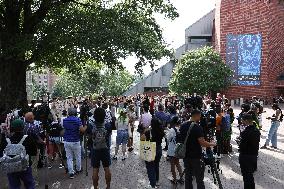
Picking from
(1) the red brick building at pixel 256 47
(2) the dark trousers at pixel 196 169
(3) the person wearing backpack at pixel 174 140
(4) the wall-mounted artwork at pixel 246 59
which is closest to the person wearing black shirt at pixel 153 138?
(3) the person wearing backpack at pixel 174 140

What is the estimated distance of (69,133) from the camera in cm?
962

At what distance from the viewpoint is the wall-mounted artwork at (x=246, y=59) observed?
53.1 metres

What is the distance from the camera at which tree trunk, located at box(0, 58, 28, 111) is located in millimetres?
16547

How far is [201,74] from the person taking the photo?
4722cm

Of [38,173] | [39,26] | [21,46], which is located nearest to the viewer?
[38,173]

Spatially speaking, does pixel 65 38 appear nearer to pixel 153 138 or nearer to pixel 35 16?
pixel 35 16

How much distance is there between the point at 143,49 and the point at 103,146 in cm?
845

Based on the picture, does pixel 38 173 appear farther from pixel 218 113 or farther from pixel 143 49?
pixel 143 49

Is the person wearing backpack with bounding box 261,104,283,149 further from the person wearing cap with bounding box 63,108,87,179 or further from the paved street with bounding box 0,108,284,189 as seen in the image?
the person wearing cap with bounding box 63,108,87,179

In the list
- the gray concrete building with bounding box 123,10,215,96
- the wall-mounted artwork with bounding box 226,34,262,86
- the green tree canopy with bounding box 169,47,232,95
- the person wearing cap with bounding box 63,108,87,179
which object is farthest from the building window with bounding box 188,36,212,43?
the person wearing cap with bounding box 63,108,87,179

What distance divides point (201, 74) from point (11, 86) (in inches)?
1304

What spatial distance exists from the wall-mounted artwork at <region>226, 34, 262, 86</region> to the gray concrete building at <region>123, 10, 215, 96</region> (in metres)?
17.9

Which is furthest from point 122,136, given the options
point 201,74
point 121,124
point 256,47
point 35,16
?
point 256,47

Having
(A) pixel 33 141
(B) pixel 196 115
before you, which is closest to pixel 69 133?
(A) pixel 33 141
